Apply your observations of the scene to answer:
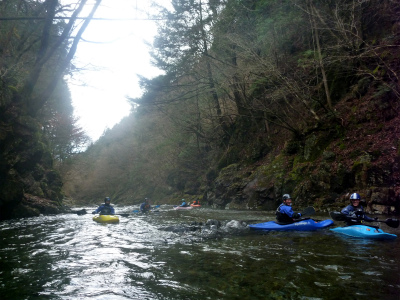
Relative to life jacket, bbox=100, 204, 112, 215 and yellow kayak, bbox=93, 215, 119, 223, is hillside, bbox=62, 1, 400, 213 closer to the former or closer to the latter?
yellow kayak, bbox=93, 215, 119, 223

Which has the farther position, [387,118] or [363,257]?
[387,118]

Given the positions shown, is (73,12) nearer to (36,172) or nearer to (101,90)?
(101,90)

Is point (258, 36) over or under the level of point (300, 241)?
over

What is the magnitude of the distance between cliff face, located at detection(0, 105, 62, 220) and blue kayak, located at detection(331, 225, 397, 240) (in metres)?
11.9

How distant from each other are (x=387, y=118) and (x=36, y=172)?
1752cm

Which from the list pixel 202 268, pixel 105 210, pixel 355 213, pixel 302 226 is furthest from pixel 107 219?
pixel 355 213

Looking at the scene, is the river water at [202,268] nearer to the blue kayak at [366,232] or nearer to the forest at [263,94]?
Result: the blue kayak at [366,232]

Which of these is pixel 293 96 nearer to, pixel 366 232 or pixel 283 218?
pixel 283 218

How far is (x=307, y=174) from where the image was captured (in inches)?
530

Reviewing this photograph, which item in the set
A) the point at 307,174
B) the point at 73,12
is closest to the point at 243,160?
the point at 307,174

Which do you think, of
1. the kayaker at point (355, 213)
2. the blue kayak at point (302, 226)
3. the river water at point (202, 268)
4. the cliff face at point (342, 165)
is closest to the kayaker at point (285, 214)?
the blue kayak at point (302, 226)

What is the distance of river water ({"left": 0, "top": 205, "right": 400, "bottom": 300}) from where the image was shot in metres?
A: 3.53

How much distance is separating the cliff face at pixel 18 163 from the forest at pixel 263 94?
55mm

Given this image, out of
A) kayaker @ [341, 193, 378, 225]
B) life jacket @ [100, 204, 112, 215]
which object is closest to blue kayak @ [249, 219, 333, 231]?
kayaker @ [341, 193, 378, 225]
